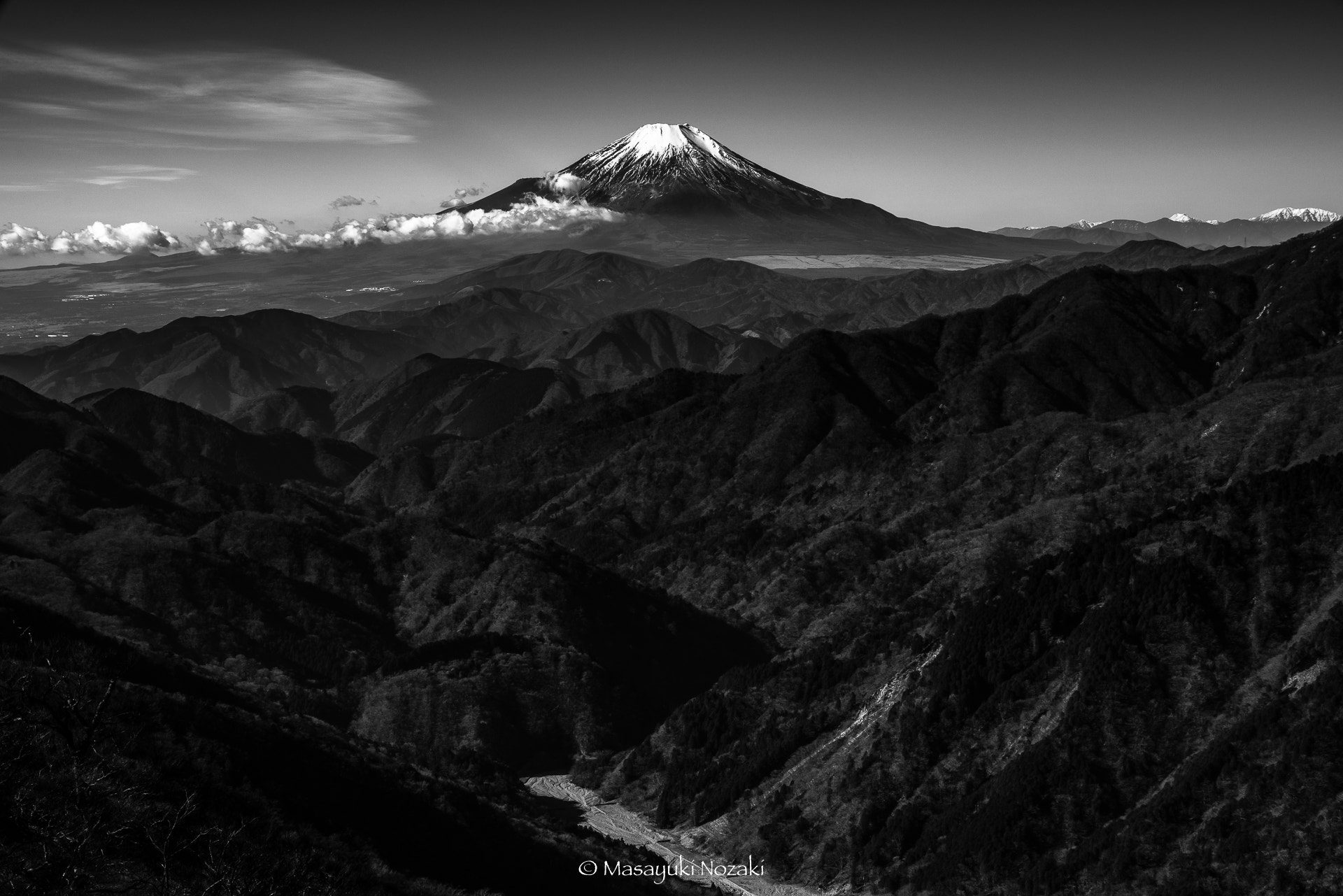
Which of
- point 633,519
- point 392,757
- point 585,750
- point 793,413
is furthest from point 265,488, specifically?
point 392,757

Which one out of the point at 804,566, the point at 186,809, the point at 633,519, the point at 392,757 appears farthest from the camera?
the point at 633,519

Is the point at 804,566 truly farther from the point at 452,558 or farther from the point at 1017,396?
the point at 1017,396

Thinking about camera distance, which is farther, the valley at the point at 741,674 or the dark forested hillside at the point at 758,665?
the dark forested hillside at the point at 758,665

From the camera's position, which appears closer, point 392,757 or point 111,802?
point 111,802

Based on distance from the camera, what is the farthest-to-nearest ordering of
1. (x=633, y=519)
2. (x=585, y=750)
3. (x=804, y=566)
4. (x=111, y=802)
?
(x=633, y=519), (x=804, y=566), (x=585, y=750), (x=111, y=802)

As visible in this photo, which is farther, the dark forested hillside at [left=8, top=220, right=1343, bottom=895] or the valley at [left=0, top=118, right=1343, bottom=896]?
the dark forested hillside at [left=8, top=220, right=1343, bottom=895]

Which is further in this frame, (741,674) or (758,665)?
(758,665)

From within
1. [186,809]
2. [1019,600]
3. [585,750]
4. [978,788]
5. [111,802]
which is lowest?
[585,750]

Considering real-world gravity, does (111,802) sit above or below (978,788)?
above
